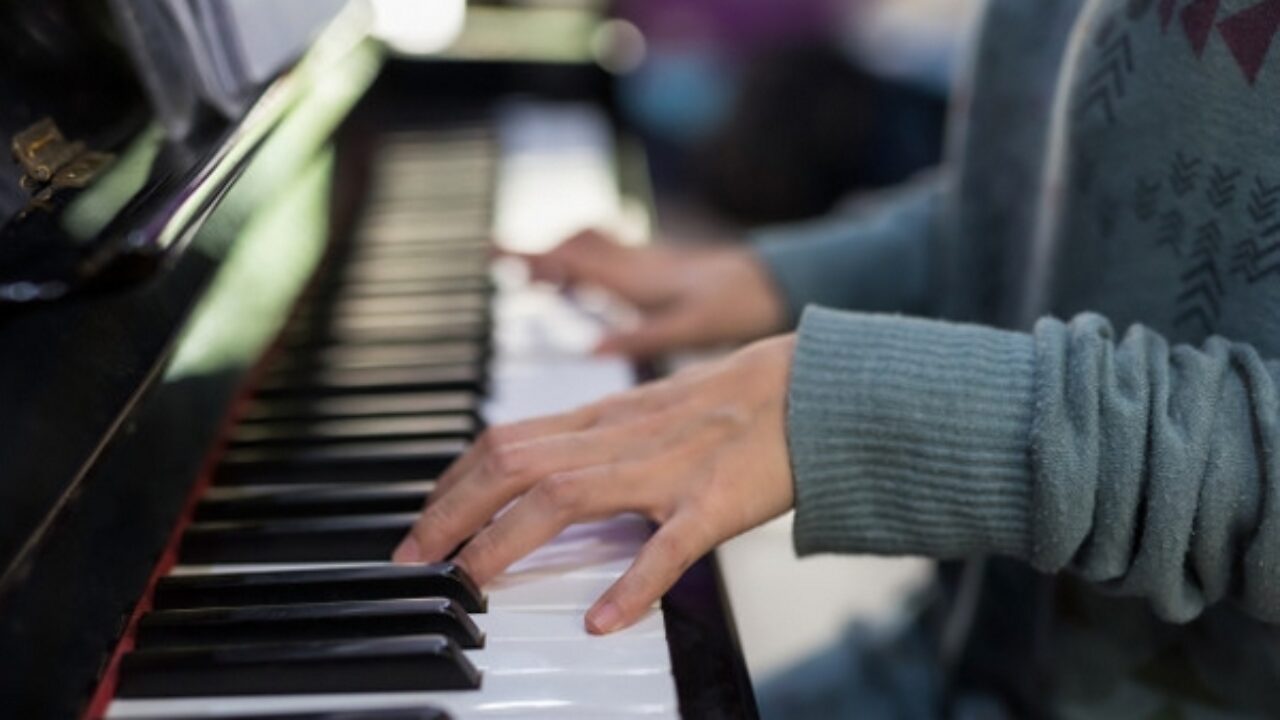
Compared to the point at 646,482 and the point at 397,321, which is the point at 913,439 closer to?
the point at 646,482

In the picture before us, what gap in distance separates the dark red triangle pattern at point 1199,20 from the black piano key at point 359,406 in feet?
1.59

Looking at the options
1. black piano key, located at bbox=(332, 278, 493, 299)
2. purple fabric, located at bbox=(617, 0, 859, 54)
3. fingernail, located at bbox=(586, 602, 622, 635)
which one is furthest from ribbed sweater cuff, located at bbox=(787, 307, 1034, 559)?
purple fabric, located at bbox=(617, 0, 859, 54)

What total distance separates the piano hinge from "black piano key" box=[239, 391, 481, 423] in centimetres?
22

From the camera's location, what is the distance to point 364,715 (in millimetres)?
531

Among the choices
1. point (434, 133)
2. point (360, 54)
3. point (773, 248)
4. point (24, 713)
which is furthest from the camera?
point (434, 133)

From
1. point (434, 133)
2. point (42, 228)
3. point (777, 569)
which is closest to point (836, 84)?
point (434, 133)

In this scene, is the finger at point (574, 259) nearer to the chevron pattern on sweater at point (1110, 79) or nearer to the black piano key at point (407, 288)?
the black piano key at point (407, 288)

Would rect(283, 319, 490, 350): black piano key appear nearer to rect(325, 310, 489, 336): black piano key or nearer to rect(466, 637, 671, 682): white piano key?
rect(325, 310, 489, 336): black piano key

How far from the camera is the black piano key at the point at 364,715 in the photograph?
1.73ft

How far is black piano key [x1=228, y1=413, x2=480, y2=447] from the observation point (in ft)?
2.63

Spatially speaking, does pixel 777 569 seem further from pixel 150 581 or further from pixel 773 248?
pixel 150 581

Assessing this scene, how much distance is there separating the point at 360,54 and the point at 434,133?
0.56 feet

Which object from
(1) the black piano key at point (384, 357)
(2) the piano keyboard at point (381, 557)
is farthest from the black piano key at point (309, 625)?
(1) the black piano key at point (384, 357)

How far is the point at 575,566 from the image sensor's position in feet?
2.18
